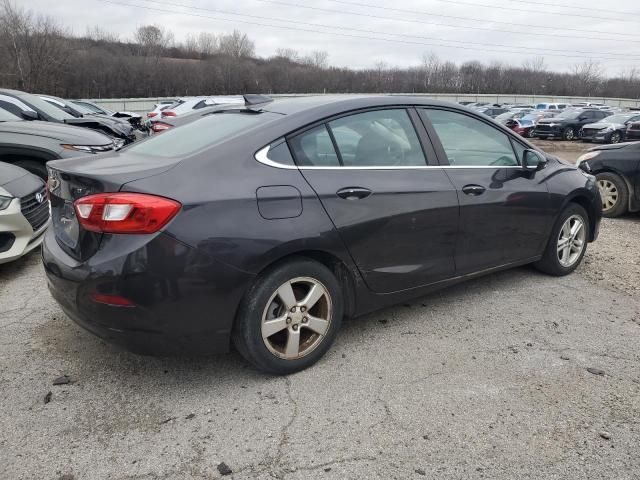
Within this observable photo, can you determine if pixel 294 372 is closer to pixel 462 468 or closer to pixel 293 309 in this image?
pixel 293 309

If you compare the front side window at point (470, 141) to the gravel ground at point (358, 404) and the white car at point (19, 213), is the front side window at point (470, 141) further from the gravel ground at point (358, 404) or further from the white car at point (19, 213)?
the white car at point (19, 213)

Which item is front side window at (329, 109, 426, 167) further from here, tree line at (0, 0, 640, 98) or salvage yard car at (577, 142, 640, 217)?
tree line at (0, 0, 640, 98)

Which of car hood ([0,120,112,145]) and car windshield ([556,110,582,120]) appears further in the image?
car windshield ([556,110,582,120])

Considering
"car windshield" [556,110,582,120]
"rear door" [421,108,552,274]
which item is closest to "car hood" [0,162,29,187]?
"rear door" [421,108,552,274]

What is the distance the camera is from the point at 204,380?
288 cm

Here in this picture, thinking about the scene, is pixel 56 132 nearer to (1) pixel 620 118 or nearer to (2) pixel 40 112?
(2) pixel 40 112

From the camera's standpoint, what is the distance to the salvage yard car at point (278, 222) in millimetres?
2439

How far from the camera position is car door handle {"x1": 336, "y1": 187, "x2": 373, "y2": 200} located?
2.93m

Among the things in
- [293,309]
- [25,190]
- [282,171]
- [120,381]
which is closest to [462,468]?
[293,309]

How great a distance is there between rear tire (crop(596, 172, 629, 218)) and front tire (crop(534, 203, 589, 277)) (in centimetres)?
303

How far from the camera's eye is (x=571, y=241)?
458 cm

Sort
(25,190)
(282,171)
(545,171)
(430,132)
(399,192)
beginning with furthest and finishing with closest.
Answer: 1. (25,190)
2. (545,171)
3. (430,132)
4. (399,192)
5. (282,171)

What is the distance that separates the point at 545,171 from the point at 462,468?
113 inches

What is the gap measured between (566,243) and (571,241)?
89mm
